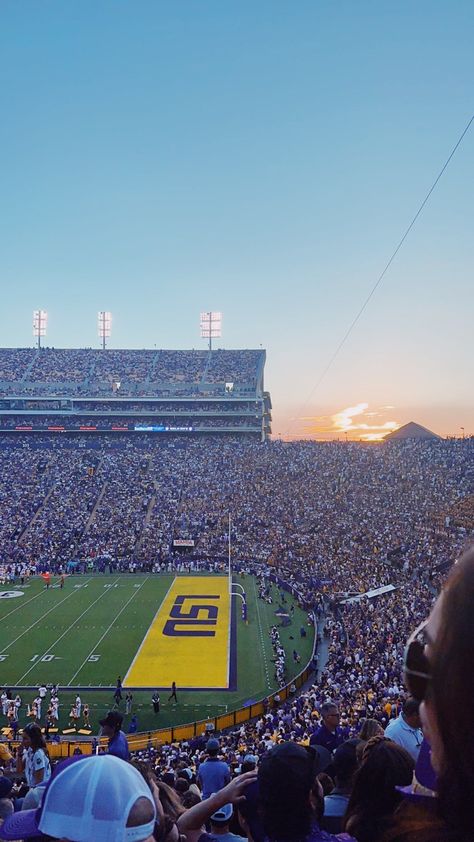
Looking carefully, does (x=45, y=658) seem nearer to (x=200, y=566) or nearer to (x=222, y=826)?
(x=200, y=566)

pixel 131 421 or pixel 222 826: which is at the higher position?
pixel 131 421

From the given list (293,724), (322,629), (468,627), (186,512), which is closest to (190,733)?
(293,724)

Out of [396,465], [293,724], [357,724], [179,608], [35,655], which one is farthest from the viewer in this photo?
[396,465]

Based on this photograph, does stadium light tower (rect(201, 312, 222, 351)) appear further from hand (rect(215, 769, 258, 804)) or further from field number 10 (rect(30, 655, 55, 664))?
hand (rect(215, 769, 258, 804))

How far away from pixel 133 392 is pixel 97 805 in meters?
59.9

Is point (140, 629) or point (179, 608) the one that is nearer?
point (140, 629)

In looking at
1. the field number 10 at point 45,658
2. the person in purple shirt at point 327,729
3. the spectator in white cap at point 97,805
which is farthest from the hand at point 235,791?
the field number 10 at point 45,658

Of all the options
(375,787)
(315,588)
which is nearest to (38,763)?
(375,787)

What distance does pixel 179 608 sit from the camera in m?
25.8

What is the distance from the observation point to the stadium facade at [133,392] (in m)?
56.4

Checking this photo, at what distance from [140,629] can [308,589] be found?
8044 millimetres

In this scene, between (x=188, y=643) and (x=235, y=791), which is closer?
(x=235, y=791)

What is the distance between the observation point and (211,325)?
67188mm

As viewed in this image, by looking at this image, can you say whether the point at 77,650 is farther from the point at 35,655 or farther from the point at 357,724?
the point at 357,724
